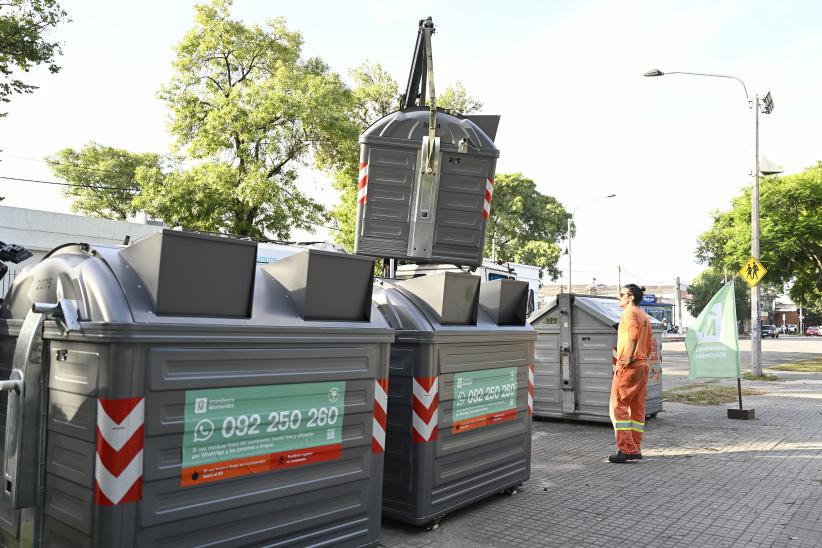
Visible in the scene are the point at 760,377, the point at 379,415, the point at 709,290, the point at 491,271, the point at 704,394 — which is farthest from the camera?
the point at 709,290

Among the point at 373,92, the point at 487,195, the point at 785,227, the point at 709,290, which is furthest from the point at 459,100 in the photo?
the point at 709,290

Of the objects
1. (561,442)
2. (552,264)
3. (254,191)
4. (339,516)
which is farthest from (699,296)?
(339,516)

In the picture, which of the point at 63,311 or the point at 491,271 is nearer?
the point at 63,311

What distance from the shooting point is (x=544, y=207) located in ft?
130

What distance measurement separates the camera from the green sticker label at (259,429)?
2.93 metres

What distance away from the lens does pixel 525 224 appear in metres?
39.6

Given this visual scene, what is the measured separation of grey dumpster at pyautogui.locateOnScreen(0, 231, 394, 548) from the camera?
8.78 feet

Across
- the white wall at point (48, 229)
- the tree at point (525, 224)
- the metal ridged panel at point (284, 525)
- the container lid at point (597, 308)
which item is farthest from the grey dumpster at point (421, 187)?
the tree at point (525, 224)

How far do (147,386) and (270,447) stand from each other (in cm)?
78

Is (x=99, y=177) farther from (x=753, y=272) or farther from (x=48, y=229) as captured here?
(x=753, y=272)

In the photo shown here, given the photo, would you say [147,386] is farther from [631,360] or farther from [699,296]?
[699,296]

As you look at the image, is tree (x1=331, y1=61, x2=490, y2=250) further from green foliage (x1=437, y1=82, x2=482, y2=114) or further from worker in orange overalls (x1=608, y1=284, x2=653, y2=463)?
worker in orange overalls (x1=608, y1=284, x2=653, y2=463)

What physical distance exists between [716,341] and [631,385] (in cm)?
359

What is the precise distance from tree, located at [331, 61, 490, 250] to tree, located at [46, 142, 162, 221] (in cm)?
1934
